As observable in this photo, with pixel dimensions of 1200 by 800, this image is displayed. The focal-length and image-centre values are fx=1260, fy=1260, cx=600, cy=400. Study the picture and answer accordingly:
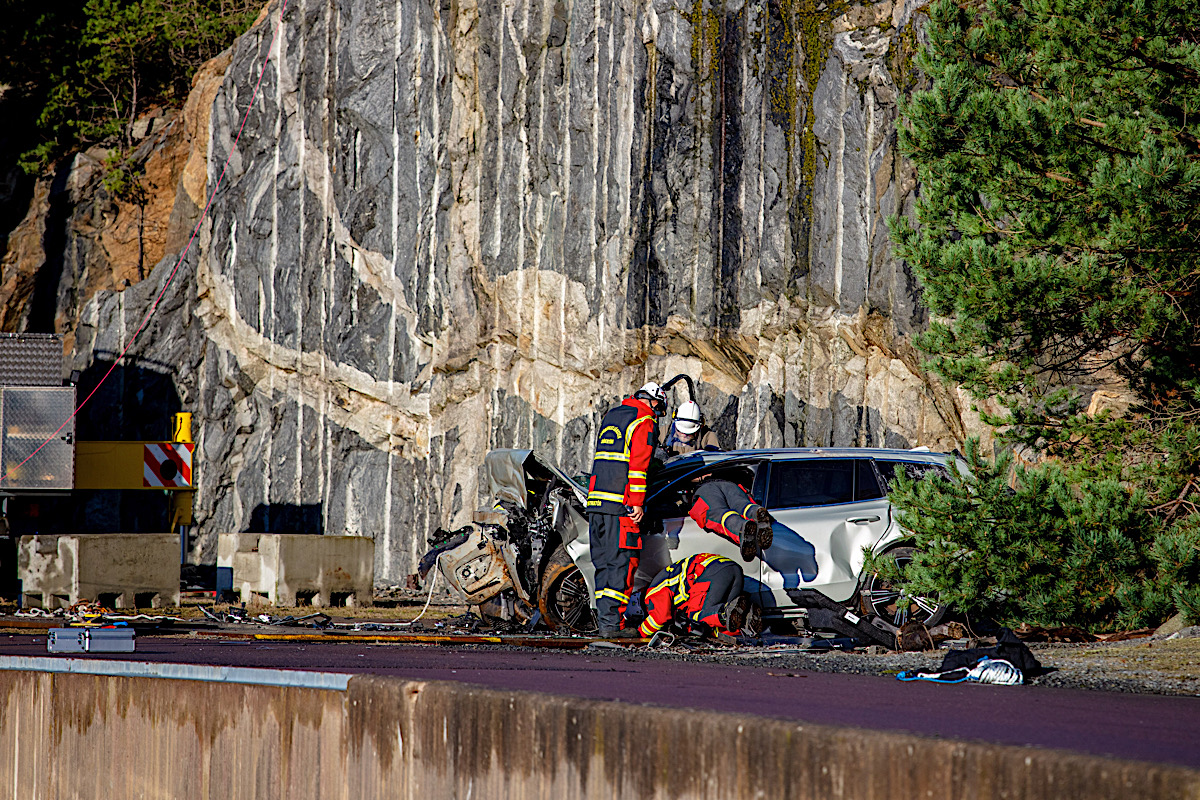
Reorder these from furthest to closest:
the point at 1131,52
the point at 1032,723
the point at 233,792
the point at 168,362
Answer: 1. the point at 168,362
2. the point at 1131,52
3. the point at 233,792
4. the point at 1032,723

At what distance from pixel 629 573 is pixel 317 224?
12986mm

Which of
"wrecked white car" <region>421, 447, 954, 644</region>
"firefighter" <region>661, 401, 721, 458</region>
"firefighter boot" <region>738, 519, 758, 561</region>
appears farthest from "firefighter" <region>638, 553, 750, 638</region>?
"firefighter" <region>661, 401, 721, 458</region>

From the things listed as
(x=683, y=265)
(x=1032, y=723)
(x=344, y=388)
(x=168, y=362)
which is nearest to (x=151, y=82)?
(x=168, y=362)

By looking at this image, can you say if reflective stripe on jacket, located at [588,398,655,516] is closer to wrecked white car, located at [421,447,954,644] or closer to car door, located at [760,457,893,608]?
wrecked white car, located at [421,447,954,644]

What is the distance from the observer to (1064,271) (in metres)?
8.38

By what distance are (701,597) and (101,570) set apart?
7.18m

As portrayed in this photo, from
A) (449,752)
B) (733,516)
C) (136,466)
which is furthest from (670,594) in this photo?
(136,466)

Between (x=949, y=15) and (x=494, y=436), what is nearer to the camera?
(x=949, y=15)

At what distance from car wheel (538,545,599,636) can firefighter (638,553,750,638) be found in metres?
1.05

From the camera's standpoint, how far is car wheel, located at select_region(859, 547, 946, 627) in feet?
31.4

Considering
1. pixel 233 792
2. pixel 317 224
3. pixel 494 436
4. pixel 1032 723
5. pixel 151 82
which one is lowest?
pixel 233 792

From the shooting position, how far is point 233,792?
16.7 ft

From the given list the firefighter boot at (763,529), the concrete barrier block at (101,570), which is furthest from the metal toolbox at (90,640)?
the concrete barrier block at (101,570)

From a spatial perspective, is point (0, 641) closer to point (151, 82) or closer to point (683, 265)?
point (683, 265)
